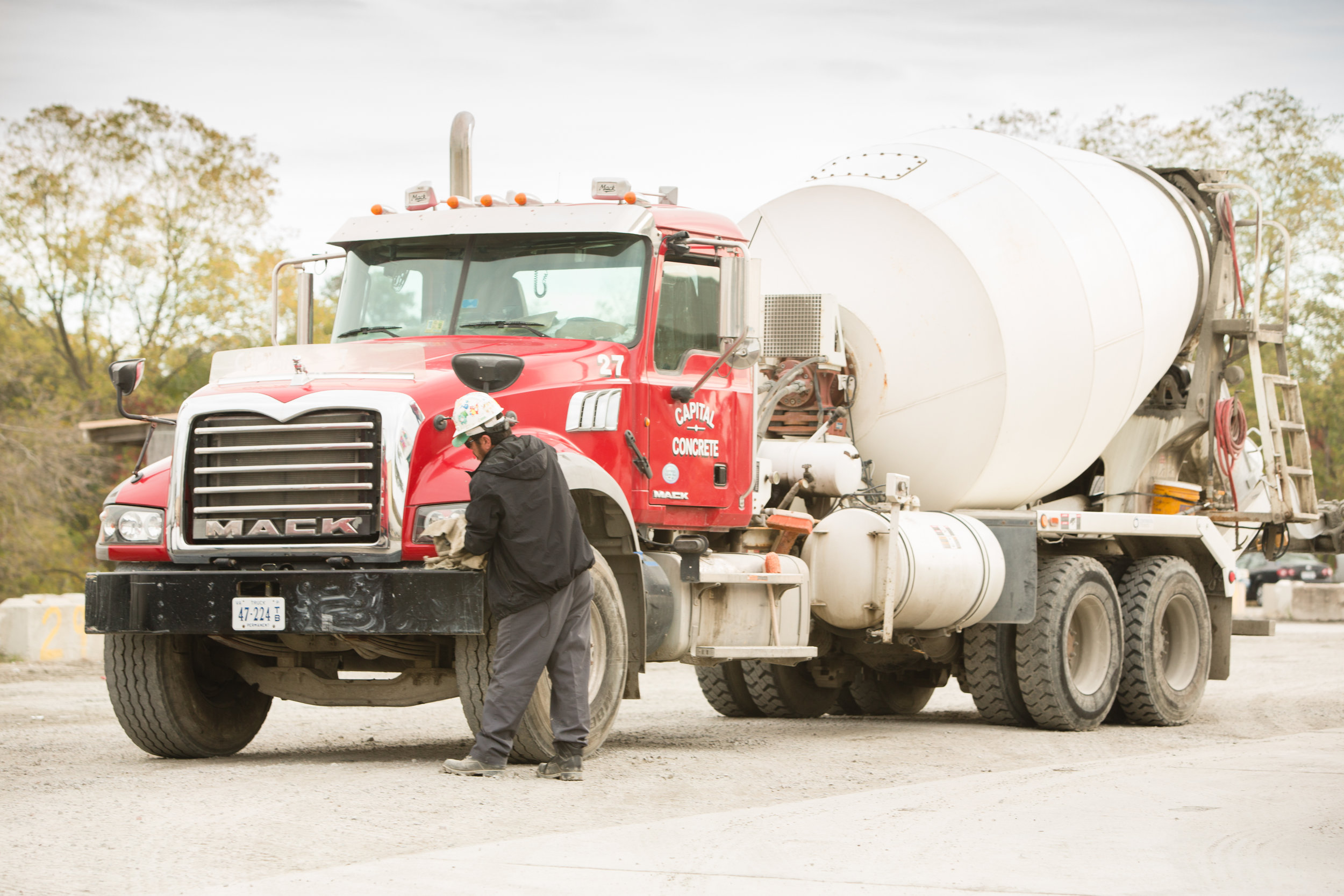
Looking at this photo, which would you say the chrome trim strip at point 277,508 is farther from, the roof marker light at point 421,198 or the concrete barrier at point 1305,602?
the concrete barrier at point 1305,602

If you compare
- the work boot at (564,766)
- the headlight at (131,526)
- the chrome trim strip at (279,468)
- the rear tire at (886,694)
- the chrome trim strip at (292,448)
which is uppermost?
the chrome trim strip at (292,448)

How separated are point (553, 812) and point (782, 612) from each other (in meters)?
3.99

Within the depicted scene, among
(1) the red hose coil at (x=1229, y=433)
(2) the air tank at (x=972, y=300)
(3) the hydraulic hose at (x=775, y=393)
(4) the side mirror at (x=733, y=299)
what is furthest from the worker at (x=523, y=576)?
(1) the red hose coil at (x=1229, y=433)

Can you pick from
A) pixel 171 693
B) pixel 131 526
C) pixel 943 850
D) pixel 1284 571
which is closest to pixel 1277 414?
pixel 943 850

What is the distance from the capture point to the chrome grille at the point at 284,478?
8.80 meters

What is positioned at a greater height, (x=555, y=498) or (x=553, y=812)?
(x=555, y=498)

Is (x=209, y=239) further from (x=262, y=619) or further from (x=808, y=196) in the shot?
(x=262, y=619)

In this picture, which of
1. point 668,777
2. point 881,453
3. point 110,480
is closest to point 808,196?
point 881,453

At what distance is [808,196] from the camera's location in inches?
512

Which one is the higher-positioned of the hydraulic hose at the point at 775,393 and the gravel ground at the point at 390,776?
the hydraulic hose at the point at 775,393

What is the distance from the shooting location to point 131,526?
30.3 ft

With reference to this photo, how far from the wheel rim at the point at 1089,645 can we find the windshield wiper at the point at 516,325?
5.28 m

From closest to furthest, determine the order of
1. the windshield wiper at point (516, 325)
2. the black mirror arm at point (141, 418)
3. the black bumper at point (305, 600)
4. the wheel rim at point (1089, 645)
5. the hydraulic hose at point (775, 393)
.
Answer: the black bumper at point (305, 600)
the black mirror arm at point (141, 418)
the windshield wiper at point (516, 325)
the hydraulic hose at point (775, 393)
the wheel rim at point (1089, 645)

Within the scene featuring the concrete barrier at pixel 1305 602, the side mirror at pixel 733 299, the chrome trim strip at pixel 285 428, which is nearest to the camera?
the chrome trim strip at pixel 285 428
